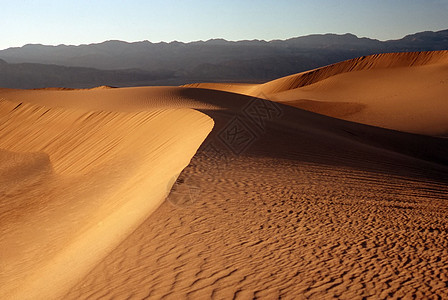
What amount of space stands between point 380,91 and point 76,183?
1124 inches

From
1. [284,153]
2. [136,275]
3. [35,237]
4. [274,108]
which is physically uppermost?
[274,108]

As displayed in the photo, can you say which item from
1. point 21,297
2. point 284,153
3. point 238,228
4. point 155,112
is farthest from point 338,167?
point 155,112

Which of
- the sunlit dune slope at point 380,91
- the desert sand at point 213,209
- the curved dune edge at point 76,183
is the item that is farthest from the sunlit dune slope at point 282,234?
the sunlit dune slope at point 380,91

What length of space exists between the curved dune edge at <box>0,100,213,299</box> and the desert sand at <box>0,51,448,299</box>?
1.8 inches

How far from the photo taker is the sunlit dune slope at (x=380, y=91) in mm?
24420

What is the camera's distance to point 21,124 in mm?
17094

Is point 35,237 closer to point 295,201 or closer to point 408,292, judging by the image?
point 295,201

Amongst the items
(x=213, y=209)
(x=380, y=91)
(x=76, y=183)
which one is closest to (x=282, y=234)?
(x=213, y=209)

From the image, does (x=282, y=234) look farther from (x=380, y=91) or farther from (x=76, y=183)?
(x=380, y=91)

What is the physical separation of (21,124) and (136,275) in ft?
50.0

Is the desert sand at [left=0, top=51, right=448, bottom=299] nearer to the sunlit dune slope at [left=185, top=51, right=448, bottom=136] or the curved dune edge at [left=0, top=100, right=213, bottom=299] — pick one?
the curved dune edge at [left=0, top=100, right=213, bottom=299]

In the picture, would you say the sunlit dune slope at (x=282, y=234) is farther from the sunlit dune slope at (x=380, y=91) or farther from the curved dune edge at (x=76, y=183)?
the sunlit dune slope at (x=380, y=91)

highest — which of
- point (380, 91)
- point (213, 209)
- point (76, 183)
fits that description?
point (380, 91)

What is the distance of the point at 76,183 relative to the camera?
10.0 meters
